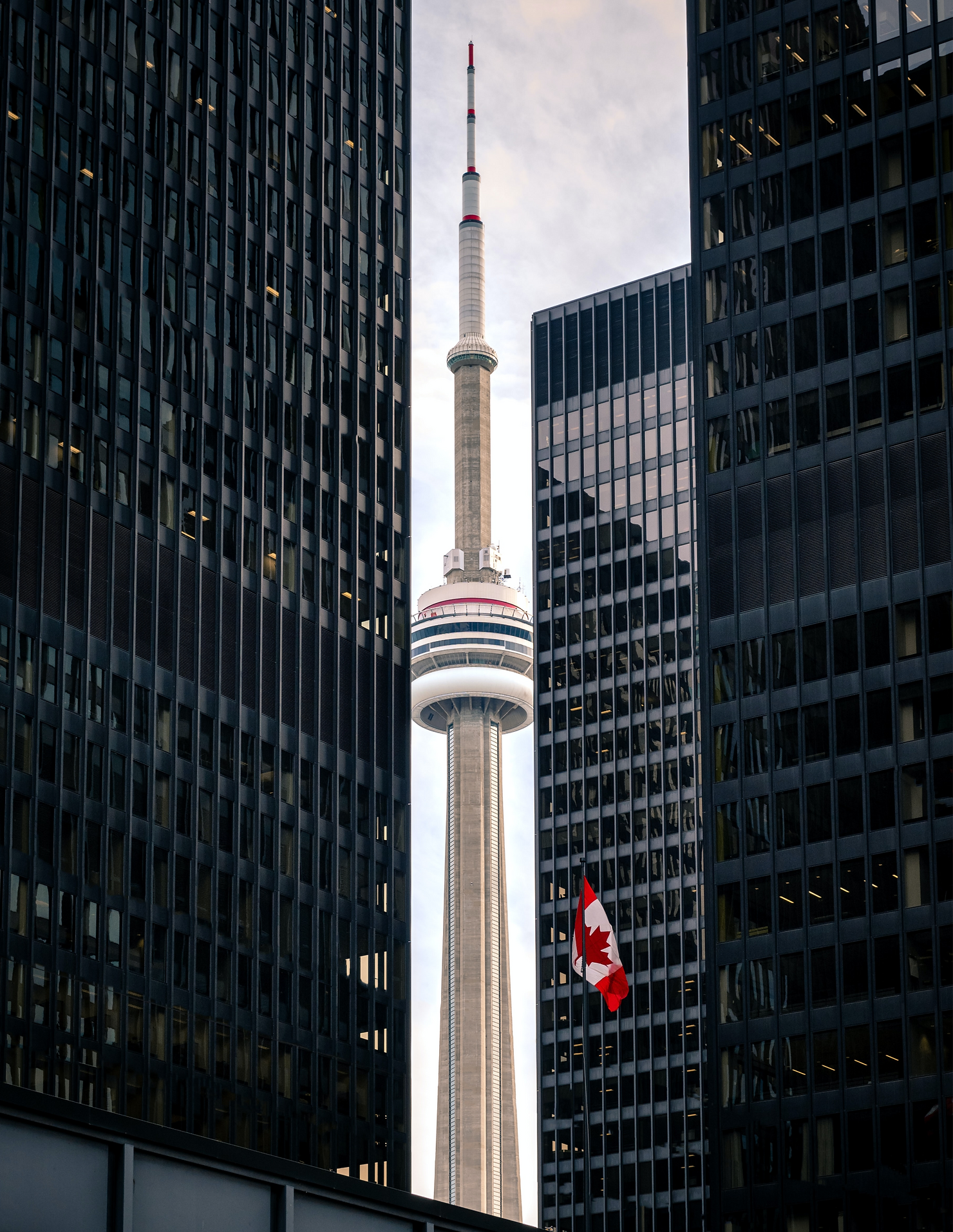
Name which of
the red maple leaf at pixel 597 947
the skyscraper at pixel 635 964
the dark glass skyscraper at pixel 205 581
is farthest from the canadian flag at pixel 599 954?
the skyscraper at pixel 635 964

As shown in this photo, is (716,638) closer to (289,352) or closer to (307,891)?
(307,891)

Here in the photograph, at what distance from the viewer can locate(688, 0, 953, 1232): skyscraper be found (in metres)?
86.2

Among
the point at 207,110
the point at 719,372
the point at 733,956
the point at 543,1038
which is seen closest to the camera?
the point at 733,956

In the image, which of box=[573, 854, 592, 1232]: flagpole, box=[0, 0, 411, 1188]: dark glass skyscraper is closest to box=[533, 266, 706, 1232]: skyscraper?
box=[573, 854, 592, 1232]: flagpole

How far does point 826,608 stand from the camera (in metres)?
92.2

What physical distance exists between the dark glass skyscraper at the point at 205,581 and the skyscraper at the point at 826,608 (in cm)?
3058

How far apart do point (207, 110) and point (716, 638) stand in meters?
49.7

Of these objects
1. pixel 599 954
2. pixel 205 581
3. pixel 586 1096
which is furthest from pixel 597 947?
pixel 586 1096

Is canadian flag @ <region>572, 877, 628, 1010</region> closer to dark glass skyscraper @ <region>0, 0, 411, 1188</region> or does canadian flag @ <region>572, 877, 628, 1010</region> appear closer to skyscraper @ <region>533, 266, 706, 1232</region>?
dark glass skyscraper @ <region>0, 0, 411, 1188</region>

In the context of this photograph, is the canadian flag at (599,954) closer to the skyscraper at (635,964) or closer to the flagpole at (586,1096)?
the flagpole at (586,1096)

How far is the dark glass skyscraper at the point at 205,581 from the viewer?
10256cm

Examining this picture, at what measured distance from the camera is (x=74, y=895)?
101125 millimetres

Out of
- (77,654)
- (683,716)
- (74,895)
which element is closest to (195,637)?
(77,654)

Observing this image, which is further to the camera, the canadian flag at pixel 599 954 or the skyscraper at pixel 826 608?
the canadian flag at pixel 599 954
